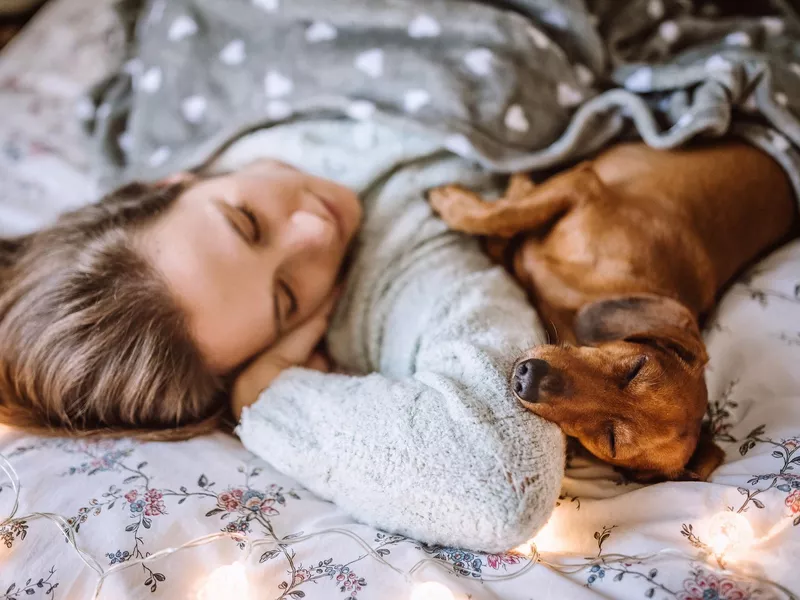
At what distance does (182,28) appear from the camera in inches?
68.7

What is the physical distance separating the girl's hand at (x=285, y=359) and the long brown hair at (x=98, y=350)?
3.3 inches

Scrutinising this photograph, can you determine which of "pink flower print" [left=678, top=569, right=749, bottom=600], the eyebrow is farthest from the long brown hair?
"pink flower print" [left=678, top=569, right=749, bottom=600]

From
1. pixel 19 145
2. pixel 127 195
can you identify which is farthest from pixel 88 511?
pixel 19 145

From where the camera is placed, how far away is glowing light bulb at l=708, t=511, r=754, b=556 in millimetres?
929

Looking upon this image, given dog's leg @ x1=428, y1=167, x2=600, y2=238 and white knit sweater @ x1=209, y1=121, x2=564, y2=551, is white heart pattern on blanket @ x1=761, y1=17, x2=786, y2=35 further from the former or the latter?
white knit sweater @ x1=209, y1=121, x2=564, y2=551

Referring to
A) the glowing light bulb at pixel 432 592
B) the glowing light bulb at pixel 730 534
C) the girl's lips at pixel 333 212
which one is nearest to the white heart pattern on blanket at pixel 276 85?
the girl's lips at pixel 333 212

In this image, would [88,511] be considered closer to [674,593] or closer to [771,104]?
[674,593]

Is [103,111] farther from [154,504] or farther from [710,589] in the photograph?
[710,589]

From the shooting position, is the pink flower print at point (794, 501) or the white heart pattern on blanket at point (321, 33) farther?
the white heart pattern on blanket at point (321, 33)

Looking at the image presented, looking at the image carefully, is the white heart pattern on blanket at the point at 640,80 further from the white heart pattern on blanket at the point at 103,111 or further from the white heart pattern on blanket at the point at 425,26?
the white heart pattern on blanket at the point at 103,111

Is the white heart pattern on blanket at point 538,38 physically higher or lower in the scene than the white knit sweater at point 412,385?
higher

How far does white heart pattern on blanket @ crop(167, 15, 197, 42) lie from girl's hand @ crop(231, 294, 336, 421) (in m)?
0.84

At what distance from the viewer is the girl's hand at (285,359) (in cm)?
135

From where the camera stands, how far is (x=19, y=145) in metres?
1.83
